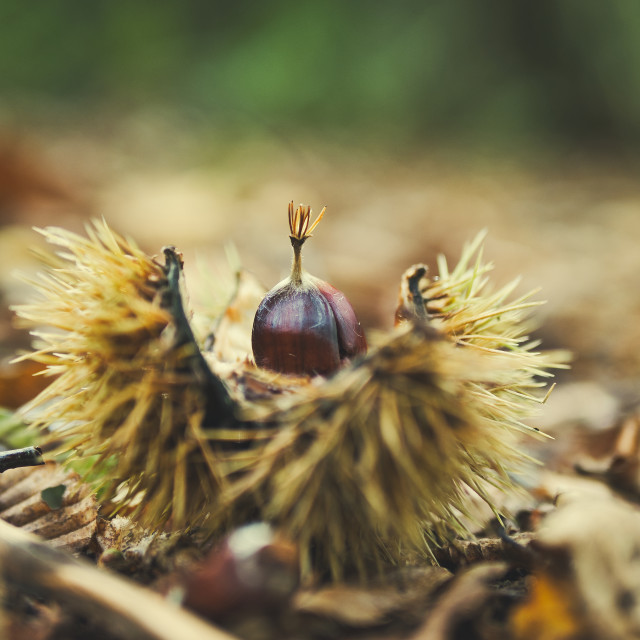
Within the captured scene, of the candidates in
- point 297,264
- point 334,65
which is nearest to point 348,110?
point 334,65

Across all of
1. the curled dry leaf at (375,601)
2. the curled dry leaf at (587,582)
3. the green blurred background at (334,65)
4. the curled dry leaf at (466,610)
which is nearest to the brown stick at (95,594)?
the curled dry leaf at (375,601)

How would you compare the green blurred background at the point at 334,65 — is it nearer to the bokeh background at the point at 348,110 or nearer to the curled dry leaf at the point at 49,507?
the bokeh background at the point at 348,110

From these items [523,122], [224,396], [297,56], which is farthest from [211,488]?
[523,122]

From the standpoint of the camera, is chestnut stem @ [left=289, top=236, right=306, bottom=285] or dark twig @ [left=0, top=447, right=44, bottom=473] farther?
chestnut stem @ [left=289, top=236, right=306, bottom=285]

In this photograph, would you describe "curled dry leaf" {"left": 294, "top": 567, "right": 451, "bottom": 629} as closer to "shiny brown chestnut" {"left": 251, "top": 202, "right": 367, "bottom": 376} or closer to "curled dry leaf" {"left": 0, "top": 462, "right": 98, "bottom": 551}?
"shiny brown chestnut" {"left": 251, "top": 202, "right": 367, "bottom": 376}

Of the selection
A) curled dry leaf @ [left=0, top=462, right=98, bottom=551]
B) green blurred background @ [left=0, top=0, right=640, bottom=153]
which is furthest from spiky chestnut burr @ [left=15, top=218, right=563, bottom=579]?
green blurred background @ [left=0, top=0, right=640, bottom=153]

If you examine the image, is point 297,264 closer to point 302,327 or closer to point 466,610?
point 302,327
